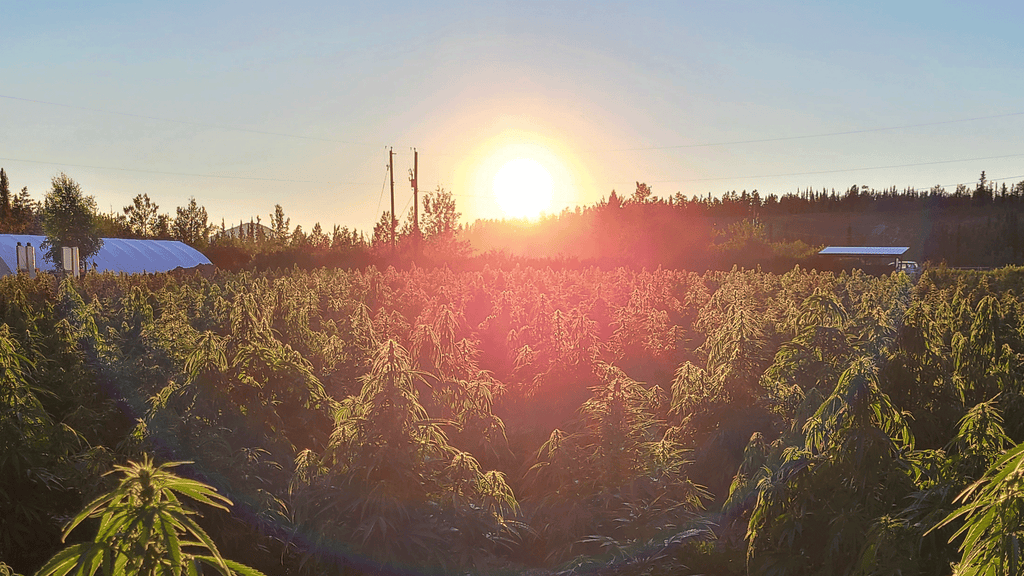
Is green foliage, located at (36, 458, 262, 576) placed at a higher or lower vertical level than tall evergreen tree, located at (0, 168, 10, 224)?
lower

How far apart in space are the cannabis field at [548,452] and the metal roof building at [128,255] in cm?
3681

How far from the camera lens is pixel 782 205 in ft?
491

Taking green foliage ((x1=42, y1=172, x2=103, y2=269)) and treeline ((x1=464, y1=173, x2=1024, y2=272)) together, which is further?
treeline ((x1=464, y1=173, x2=1024, y2=272))

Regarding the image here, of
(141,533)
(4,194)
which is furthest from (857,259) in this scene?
(4,194)

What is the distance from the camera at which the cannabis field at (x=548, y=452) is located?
340 cm

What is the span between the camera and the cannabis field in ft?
11.1

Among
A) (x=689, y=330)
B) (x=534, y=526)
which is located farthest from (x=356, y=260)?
(x=534, y=526)

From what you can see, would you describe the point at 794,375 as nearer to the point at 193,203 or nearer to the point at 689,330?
the point at 689,330

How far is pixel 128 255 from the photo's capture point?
44.0 m

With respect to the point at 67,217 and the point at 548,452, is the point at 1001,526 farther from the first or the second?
the point at 67,217

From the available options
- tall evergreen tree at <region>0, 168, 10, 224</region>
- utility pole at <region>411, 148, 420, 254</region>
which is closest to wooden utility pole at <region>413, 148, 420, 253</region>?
utility pole at <region>411, 148, 420, 254</region>

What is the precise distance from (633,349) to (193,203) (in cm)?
7169

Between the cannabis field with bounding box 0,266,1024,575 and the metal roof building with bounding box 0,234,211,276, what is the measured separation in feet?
121

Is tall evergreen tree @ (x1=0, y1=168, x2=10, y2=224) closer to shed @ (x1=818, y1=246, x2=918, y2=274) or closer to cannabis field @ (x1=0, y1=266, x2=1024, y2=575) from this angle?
cannabis field @ (x1=0, y1=266, x2=1024, y2=575)
